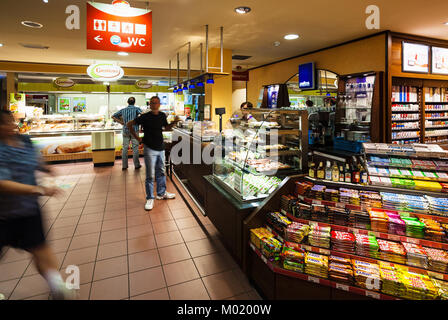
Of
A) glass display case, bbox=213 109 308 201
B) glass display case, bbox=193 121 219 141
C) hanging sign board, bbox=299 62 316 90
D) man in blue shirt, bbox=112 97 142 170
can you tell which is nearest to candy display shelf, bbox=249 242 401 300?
glass display case, bbox=213 109 308 201

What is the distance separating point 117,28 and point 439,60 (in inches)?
283

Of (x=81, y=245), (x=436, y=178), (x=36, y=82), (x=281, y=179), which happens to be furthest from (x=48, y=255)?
(x=36, y=82)

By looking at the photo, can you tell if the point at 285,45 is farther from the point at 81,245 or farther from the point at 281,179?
the point at 81,245

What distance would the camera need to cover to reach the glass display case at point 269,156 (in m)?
3.06

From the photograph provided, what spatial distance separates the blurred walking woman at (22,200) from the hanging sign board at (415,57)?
689cm

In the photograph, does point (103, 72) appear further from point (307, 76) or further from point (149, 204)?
point (307, 76)

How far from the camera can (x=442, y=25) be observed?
5.19 metres

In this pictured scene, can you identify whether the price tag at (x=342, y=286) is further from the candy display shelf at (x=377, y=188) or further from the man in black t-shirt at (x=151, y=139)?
the man in black t-shirt at (x=151, y=139)

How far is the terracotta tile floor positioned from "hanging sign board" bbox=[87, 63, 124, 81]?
4.25 meters

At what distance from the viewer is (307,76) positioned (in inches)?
294

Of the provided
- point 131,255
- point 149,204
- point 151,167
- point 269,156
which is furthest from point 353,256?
point 151,167

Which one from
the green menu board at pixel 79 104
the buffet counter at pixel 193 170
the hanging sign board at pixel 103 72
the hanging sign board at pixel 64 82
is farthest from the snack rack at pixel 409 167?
the green menu board at pixel 79 104

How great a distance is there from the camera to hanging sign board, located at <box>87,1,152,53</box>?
339cm
